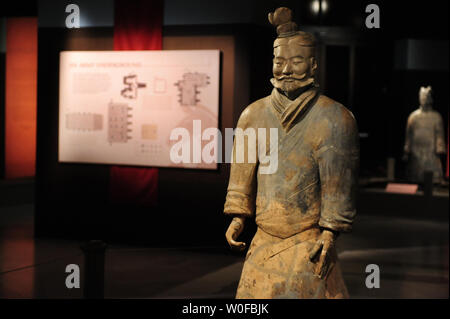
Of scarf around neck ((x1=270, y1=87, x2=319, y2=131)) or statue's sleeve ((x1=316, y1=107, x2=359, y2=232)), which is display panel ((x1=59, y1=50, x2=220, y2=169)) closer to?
scarf around neck ((x1=270, y1=87, x2=319, y2=131))

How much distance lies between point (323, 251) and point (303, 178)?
350mm

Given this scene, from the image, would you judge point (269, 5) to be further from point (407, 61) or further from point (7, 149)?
point (407, 61)

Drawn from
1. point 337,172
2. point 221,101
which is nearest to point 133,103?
point 221,101

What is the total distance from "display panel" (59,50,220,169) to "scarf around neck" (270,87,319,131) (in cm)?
378

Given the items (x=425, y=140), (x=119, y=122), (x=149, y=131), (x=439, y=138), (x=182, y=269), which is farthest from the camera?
(x=425, y=140)

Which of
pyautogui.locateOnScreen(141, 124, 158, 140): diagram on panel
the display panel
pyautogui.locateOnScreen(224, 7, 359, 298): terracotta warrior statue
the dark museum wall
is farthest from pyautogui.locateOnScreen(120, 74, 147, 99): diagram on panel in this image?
pyautogui.locateOnScreen(224, 7, 359, 298): terracotta warrior statue

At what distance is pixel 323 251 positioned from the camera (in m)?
3.38

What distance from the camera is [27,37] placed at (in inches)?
488

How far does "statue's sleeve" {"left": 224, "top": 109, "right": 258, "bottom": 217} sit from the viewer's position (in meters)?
3.52

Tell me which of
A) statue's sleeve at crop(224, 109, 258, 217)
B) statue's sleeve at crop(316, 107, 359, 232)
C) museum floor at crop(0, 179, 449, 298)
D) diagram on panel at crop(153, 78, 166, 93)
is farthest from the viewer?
diagram on panel at crop(153, 78, 166, 93)

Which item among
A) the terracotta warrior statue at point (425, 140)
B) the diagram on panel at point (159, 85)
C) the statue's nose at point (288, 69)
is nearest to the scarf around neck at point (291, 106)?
the statue's nose at point (288, 69)

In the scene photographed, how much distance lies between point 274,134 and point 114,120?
501 centimetres

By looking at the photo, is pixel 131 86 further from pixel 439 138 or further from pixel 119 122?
pixel 439 138
